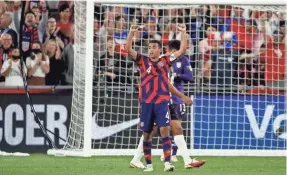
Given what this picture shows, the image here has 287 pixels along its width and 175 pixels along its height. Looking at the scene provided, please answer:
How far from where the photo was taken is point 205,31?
691 inches

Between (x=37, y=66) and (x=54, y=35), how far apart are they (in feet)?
2.56

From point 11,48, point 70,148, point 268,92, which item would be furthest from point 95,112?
point 268,92

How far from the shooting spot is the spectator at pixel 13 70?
1705 centimetres

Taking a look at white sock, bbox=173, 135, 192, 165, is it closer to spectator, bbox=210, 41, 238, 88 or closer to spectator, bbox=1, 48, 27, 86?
spectator, bbox=210, 41, 238, 88

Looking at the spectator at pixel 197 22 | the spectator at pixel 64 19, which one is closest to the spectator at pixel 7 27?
the spectator at pixel 64 19

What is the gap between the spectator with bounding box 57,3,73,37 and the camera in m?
17.9

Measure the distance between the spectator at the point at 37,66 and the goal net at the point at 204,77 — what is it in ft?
2.73

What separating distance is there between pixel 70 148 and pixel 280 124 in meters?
4.12

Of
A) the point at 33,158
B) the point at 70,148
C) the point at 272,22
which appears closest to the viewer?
the point at 33,158

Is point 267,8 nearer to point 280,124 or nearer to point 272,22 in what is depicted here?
point 272,22

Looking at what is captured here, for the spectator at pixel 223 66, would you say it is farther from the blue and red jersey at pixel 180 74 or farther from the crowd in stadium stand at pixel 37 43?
the blue and red jersey at pixel 180 74

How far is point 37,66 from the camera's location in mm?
17250

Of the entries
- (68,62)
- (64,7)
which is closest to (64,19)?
(64,7)

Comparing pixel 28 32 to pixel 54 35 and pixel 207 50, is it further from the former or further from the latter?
pixel 207 50
